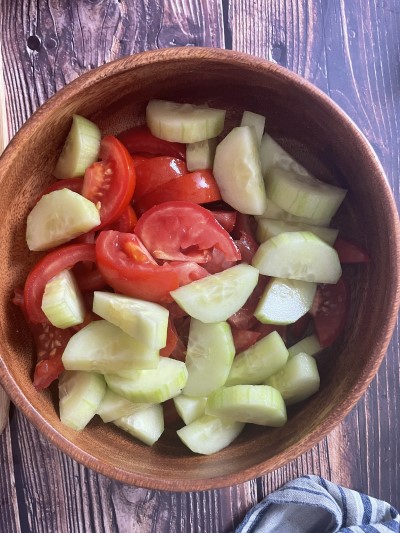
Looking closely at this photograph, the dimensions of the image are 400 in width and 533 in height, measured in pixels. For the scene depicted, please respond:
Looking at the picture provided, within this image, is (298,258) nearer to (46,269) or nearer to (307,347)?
(307,347)

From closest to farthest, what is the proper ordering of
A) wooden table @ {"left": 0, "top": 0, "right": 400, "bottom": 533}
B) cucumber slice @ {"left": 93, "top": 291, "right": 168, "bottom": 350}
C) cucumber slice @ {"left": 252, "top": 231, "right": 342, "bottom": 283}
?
cucumber slice @ {"left": 93, "top": 291, "right": 168, "bottom": 350} → cucumber slice @ {"left": 252, "top": 231, "right": 342, "bottom": 283} → wooden table @ {"left": 0, "top": 0, "right": 400, "bottom": 533}

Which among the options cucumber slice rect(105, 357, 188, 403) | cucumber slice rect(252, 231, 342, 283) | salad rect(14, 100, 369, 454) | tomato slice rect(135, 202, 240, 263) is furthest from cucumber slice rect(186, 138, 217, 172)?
cucumber slice rect(105, 357, 188, 403)

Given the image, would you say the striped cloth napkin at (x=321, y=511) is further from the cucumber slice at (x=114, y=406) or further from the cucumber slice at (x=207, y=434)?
the cucumber slice at (x=114, y=406)

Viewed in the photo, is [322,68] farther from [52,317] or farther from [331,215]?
[52,317]

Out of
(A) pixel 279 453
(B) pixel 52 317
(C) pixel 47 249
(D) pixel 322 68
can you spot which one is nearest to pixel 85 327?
(B) pixel 52 317

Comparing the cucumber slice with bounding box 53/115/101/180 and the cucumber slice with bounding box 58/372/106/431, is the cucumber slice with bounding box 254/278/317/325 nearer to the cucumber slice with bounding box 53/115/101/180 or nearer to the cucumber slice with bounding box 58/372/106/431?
the cucumber slice with bounding box 58/372/106/431
